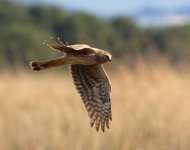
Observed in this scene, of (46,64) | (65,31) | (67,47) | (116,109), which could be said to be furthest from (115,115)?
(65,31)

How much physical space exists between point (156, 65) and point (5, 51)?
14.1 metres

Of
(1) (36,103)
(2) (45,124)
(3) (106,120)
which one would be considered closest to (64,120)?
(2) (45,124)

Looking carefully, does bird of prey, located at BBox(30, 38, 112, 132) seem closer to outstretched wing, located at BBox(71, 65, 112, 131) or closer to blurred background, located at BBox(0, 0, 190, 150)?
outstretched wing, located at BBox(71, 65, 112, 131)

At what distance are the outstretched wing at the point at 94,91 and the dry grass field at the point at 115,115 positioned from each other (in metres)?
2.64

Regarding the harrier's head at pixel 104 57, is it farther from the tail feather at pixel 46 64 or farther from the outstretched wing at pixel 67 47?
the tail feather at pixel 46 64

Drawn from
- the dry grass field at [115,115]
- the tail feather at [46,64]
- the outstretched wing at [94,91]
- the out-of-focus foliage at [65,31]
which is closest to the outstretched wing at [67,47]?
the tail feather at [46,64]

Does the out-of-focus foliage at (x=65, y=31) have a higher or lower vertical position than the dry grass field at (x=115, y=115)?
higher

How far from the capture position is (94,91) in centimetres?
343

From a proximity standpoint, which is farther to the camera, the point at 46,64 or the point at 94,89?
the point at 94,89

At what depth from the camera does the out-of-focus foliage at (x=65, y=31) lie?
26914mm

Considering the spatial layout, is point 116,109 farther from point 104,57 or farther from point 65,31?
point 65,31

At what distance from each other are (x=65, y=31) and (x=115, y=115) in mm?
26144

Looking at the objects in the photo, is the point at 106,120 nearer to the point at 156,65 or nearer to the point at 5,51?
the point at 156,65

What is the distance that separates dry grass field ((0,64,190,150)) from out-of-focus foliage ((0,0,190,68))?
42.9ft
